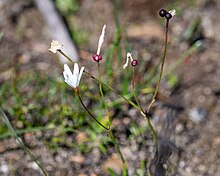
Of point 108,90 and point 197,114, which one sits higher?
point 108,90

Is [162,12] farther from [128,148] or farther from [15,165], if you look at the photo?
[15,165]

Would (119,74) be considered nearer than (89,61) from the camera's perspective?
Yes

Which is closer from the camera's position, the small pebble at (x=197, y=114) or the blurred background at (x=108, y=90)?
the blurred background at (x=108, y=90)

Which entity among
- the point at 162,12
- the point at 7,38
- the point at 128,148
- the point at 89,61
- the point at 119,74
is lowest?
the point at 128,148

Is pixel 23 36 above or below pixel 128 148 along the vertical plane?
above

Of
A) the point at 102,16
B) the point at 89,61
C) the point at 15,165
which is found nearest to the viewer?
the point at 15,165

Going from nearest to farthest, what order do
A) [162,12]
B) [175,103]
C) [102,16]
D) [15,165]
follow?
[162,12]
[15,165]
[175,103]
[102,16]

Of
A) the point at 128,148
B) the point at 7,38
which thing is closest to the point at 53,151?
the point at 128,148

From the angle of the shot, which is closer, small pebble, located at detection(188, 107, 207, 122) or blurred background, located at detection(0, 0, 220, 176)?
blurred background, located at detection(0, 0, 220, 176)
